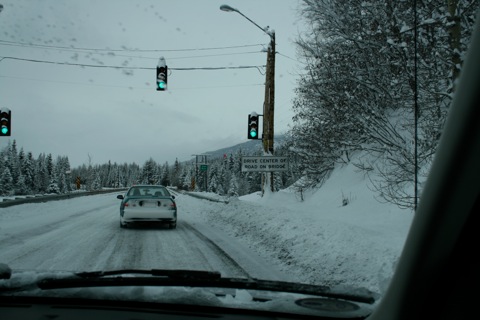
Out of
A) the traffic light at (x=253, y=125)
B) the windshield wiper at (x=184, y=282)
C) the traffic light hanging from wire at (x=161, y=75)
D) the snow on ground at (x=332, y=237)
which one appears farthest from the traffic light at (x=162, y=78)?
the windshield wiper at (x=184, y=282)

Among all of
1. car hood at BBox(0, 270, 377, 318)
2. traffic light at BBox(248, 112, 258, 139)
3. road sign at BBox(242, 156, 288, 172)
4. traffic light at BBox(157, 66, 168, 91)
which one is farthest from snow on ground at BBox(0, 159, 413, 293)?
traffic light at BBox(157, 66, 168, 91)

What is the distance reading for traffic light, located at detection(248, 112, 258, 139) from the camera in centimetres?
1868

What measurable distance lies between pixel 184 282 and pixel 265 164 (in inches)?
564

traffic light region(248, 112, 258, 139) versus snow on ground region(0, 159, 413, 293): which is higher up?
traffic light region(248, 112, 258, 139)

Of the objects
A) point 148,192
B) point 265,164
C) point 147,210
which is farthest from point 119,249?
point 265,164

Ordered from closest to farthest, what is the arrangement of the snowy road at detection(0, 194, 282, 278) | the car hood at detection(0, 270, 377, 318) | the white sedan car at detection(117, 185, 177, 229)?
1. the car hood at detection(0, 270, 377, 318)
2. the snowy road at detection(0, 194, 282, 278)
3. the white sedan car at detection(117, 185, 177, 229)

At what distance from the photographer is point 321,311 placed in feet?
8.11

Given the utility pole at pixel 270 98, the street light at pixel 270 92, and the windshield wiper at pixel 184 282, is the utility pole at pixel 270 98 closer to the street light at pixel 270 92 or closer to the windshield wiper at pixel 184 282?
the street light at pixel 270 92

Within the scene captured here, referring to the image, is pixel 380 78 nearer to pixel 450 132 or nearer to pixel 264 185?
pixel 264 185

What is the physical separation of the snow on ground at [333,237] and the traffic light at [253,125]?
3338 mm

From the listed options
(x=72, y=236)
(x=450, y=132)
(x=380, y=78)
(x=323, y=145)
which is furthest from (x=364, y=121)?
(x=450, y=132)

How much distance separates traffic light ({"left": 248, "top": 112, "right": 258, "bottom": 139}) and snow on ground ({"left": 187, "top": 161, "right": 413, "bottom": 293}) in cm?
334

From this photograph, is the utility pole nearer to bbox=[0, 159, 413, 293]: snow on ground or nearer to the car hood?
bbox=[0, 159, 413, 293]: snow on ground

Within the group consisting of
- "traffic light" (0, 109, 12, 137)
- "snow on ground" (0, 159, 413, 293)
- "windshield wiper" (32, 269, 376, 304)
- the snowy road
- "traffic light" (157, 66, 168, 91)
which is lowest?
the snowy road
